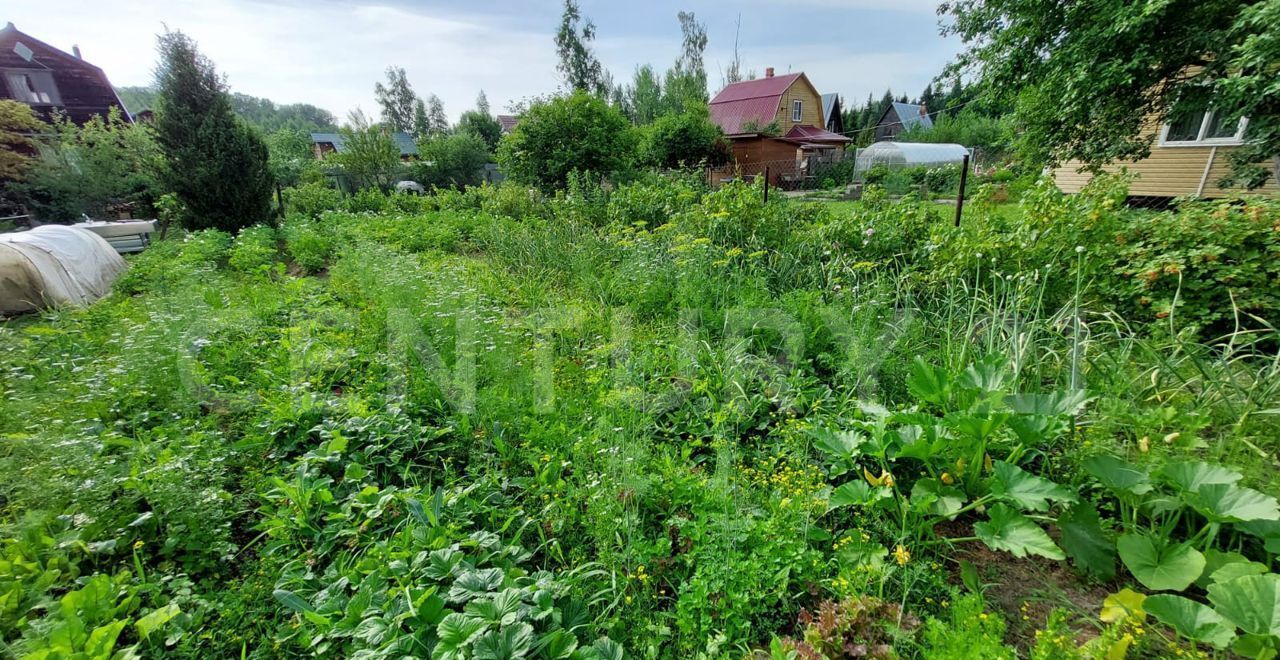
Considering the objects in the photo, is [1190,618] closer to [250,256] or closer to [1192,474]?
[1192,474]

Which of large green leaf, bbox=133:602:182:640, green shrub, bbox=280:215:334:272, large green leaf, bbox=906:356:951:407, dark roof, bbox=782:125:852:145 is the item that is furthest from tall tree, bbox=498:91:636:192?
dark roof, bbox=782:125:852:145

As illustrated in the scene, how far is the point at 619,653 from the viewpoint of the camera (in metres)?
1.24

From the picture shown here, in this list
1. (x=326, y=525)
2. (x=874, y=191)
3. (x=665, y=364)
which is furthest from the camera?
(x=874, y=191)

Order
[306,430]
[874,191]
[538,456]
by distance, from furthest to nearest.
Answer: [874,191] < [306,430] < [538,456]

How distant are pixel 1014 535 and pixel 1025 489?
0.16m

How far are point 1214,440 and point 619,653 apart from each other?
94.0 inches

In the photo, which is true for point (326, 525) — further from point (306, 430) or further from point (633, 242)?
point (633, 242)

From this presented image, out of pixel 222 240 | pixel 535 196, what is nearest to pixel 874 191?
pixel 535 196

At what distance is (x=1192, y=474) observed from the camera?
1388 millimetres

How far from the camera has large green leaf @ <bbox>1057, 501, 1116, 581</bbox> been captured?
4.63ft

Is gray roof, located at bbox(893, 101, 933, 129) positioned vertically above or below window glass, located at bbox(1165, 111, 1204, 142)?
above

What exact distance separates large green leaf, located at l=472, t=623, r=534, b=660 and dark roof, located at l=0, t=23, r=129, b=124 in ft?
83.5

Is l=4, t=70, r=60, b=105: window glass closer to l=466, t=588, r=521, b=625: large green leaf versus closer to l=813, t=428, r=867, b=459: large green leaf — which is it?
l=466, t=588, r=521, b=625: large green leaf

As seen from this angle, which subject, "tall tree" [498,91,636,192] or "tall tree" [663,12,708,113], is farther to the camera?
"tall tree" [663,12,708,113]
